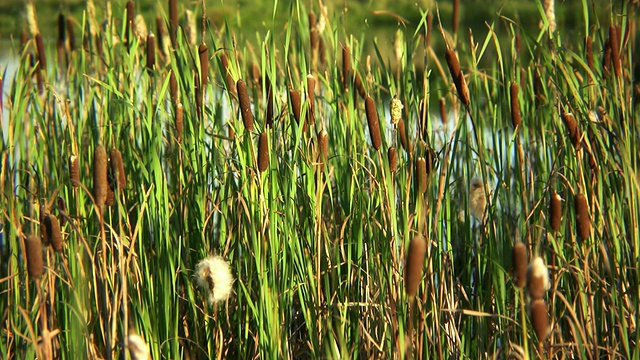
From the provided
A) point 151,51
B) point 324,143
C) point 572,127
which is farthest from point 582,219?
point 151,51

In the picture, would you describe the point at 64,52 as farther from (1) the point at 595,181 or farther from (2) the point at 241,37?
(1) the point at 595,181

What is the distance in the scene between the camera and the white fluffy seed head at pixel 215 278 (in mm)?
1905

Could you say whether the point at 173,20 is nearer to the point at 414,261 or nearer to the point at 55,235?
the point at 55,235

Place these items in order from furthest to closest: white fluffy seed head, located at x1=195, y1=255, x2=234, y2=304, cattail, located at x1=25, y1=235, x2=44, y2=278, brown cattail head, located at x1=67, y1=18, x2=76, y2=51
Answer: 1. brown cattail head, located at x1=67, y1=18, x2=76, y2=51
2. white fluffy seed head, located at x1=195, y1=255, x2=234, y2=304
3. cattail, located at x1=25, y1=235, x2=44, y2=278

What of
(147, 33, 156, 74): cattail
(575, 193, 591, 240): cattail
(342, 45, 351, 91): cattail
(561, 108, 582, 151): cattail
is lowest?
(575, 193, 591, 240): cattail

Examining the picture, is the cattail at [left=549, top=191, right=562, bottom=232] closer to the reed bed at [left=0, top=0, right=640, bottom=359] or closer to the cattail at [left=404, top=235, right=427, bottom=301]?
the reed bed at [left=0, top=0, right=640, bottom=359]

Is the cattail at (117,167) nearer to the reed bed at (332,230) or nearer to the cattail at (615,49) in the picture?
the reed bed at (332,230)

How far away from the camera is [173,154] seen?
7.98ft

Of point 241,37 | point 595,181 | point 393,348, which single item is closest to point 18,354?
point 393,348

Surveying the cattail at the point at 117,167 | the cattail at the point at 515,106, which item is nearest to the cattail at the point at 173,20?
the cattail at the point at 117,167

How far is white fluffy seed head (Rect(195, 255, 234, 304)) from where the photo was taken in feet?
6.25

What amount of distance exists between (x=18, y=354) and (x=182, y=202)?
589 millimetres

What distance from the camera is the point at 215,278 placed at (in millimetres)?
1919

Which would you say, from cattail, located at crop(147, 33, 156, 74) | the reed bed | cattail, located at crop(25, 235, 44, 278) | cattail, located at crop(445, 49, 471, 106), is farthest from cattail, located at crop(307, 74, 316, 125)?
cattail, located at crop(25, 235, 44, 278)
